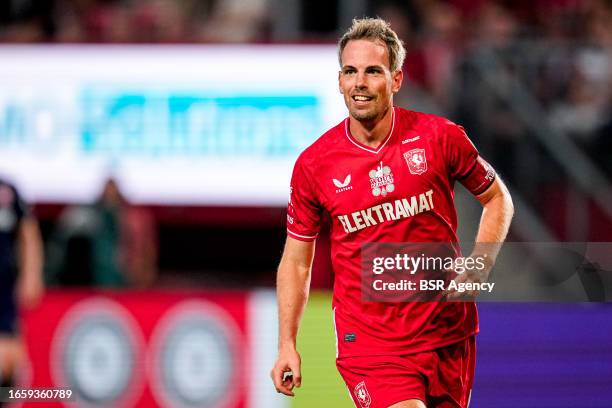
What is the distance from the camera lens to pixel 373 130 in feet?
16.8

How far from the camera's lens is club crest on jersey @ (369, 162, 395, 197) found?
5047 mm

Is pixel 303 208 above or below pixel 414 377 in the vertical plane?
above

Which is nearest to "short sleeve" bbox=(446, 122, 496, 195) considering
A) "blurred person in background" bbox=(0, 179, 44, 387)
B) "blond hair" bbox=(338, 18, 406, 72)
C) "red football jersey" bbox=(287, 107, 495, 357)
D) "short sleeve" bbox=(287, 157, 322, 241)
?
"red football jersey" bbox=(287, 107, 495, 357)

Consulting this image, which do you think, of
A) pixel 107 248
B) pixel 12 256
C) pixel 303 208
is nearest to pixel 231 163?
pixel 107 248

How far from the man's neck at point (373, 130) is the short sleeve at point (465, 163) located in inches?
10.1

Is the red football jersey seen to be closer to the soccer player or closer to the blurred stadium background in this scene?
the soccer player

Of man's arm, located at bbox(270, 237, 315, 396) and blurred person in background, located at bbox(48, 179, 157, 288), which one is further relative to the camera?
blurred person in background, located at bbox(48, 179, 157, 288)

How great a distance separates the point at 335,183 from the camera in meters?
5.10

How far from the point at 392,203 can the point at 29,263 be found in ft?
11.5

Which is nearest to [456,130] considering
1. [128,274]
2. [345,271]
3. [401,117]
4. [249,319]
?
[401,117]

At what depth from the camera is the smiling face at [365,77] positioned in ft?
16.1

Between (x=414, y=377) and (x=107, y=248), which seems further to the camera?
(x=107, y=248)

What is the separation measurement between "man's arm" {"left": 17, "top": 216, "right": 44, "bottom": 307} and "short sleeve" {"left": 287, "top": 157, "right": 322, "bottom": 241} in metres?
2.94

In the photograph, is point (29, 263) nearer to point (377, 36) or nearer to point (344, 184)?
point (344, 184)
